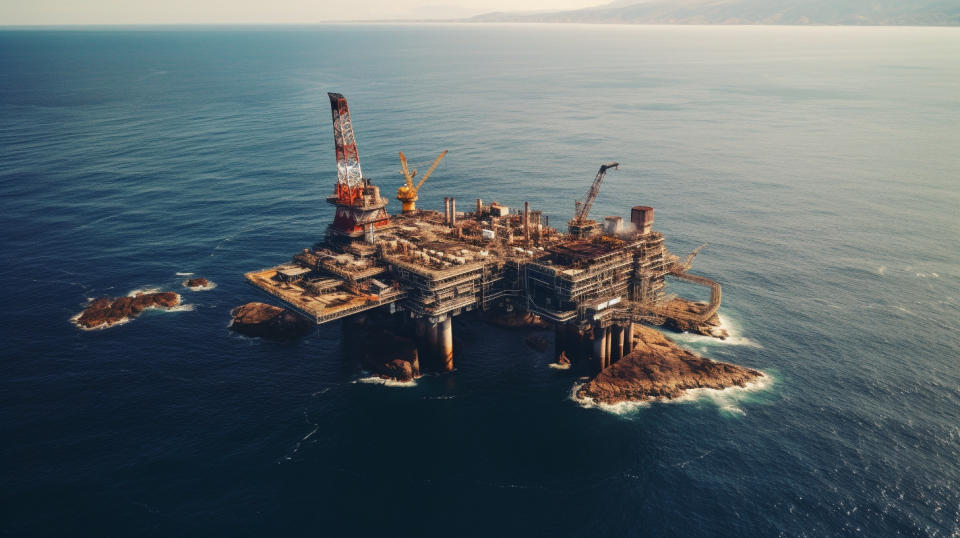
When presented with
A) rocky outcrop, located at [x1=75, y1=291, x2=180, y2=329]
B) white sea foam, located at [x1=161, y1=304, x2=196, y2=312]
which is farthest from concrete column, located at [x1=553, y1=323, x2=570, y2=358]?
rocky outcrop, located at [x1=75, y1=291, x2=180, y2=329]

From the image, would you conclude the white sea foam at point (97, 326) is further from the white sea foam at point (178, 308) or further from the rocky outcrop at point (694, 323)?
the rocky outcrop at point (694, 323)

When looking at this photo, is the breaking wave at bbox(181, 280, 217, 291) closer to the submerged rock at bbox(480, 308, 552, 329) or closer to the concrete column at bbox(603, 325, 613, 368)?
the submerged rock at bbox(480, 308, 552, 329)

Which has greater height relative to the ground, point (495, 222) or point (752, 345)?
point (495, 222)

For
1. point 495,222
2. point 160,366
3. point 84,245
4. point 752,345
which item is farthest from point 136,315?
point 752,345

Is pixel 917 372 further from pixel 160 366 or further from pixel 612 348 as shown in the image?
pixel 160 366

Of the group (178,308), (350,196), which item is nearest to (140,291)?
(178,308)

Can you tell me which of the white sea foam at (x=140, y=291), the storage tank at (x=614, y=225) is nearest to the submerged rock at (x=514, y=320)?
the storage tank at (x=614, y=225)
